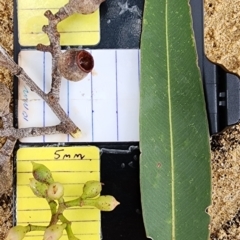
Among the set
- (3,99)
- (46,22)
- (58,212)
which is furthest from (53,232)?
(46,22)

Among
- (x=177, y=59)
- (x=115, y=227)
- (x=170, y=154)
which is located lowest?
(x=115, y=227)

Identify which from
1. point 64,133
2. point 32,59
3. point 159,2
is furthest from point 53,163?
point 159,2

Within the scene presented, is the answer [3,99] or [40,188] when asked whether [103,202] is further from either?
[3,99]

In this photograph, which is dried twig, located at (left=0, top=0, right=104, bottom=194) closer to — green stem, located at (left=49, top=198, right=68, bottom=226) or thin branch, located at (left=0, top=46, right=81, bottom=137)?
thin branch, located at (left=0, top=46, right=81, bottom=137)

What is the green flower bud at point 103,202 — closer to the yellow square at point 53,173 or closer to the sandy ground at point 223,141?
the yellow square at point 53,173

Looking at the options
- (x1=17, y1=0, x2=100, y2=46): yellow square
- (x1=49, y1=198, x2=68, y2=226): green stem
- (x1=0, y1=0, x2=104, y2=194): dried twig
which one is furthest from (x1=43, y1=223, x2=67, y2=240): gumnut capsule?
(x1=17, y1=0, x2=100, y2=46): yellow square

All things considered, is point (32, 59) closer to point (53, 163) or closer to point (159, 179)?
point (53, 163)
